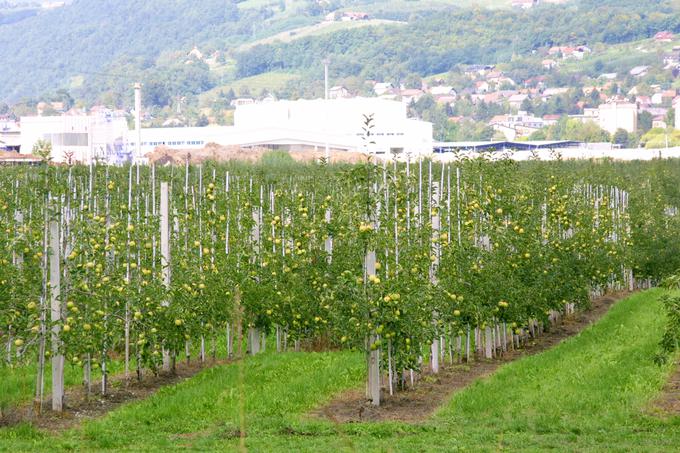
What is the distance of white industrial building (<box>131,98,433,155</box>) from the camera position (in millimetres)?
109438

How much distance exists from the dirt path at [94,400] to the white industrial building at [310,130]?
71.4 m

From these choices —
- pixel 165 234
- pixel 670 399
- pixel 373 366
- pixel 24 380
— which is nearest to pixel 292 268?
pixel 165 234

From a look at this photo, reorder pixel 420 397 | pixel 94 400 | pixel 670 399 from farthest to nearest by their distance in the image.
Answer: pixel 420 397 → pixel 94 400 → pixel 670 399

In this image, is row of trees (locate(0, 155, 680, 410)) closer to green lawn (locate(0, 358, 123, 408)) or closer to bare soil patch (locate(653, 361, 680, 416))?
green lawn (locate(0, 358, 123, 408))

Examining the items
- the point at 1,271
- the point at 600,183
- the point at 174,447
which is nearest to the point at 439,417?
the point at 174,447

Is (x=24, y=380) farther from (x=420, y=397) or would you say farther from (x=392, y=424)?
(x=420, y=397)

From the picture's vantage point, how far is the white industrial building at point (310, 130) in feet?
359

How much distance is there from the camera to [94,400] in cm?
1739

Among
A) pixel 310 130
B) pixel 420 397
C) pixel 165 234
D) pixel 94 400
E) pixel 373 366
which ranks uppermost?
pixel 310 130

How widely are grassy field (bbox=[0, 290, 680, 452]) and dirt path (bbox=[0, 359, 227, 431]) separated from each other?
0.47 m

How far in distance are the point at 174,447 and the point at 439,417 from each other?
150 inches

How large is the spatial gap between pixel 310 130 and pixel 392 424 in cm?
10680

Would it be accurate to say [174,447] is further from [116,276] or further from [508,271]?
[508,271]

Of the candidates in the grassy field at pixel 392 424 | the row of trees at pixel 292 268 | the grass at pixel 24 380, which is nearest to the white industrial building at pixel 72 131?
the row of trees at pixel 292 268
